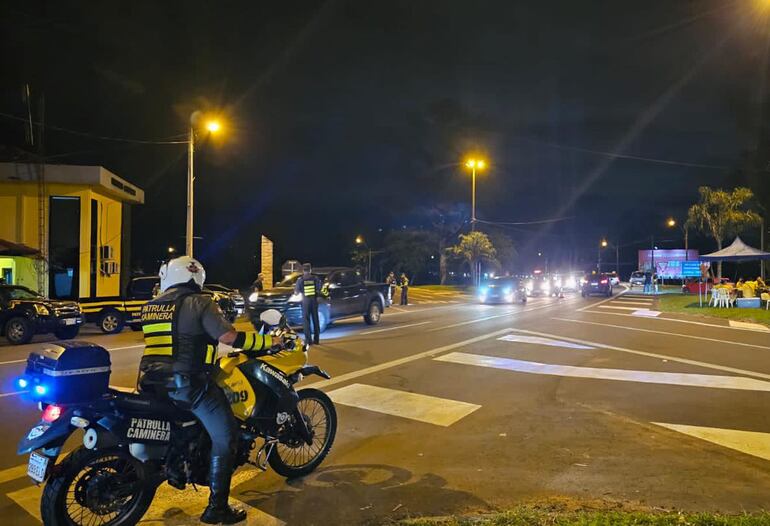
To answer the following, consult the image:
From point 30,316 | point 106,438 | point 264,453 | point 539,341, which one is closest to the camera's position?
point 106,438

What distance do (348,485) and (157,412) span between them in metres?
1.79

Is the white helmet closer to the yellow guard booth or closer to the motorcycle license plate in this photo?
the motorcycle license plate

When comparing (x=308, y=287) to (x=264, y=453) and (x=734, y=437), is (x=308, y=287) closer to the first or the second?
(x=264, y=453)

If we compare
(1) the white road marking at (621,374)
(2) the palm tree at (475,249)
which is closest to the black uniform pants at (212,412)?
(1) the white road marking at (621,374)

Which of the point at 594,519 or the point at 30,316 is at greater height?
the point at 30,316

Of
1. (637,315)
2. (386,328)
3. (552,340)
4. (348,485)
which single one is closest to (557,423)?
(348,485)

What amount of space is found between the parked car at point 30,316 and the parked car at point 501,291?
1991cm

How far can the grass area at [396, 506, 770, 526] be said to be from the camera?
12.7 ft

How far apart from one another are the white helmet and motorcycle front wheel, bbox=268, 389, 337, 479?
1496mm

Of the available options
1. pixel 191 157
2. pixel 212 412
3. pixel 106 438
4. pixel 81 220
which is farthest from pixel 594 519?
pixel 81 220

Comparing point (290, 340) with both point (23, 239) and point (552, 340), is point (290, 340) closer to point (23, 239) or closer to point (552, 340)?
point (552, 340)

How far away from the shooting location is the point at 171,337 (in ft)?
13.2

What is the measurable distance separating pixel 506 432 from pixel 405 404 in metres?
1.60

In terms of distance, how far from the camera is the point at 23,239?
82.9 feet
